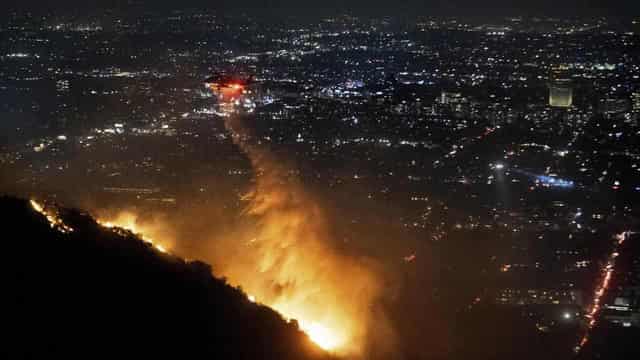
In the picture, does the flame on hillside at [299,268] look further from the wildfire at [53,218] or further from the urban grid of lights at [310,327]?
the wildfire at [53,218]

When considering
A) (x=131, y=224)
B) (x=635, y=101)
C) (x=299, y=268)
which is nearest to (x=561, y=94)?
(x=635, y=101)

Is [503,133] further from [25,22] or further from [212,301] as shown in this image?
[25,22]

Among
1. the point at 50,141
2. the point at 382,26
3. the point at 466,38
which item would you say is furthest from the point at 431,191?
the point at 382,26

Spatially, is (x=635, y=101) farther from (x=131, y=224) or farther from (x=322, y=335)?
(x=322, y=335)

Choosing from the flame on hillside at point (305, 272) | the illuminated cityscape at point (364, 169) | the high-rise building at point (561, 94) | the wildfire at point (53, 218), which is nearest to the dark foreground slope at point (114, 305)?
the wildfire at point (53, 218)

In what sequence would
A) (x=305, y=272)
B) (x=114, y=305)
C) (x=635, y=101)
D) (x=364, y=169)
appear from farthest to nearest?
(x=635, y=101), (x=364, y=169), (x=305, y=272), (x=114, y=305)

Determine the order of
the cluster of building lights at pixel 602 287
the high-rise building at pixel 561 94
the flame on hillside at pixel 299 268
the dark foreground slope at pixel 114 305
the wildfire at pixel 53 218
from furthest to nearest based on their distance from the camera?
the high-rise building at pixel 561 94 < the cluster of building lights at pixel 602 287 < the flame on hillside at pixel 299 268 < the wildfire at pixel 53 218 < the dark foreground slope at pixel 114 305

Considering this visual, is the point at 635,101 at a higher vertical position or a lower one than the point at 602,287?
lower
